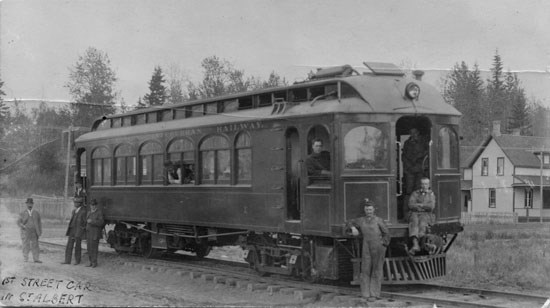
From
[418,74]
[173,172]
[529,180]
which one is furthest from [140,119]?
[529,180]

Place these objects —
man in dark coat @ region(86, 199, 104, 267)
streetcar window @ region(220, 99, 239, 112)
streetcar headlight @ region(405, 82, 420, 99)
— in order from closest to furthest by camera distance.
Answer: streetcar headlight @ region(405, 82, 420, 99) < streetcar window @ region(220, 99, 239, 112) < man in dark coat @ region(86, 199, 104, 267)

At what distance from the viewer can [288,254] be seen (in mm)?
11867

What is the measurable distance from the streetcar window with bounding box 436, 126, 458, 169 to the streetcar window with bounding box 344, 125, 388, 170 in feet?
4.09

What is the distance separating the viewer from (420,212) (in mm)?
10969

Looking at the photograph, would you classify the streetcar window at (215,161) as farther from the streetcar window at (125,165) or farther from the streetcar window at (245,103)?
the streetcar window at (125,165)

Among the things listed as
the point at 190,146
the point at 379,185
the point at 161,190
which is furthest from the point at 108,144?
the point at 379,185

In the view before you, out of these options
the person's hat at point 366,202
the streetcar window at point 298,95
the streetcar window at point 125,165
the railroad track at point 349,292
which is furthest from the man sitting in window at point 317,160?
the streetcar window at point 125,165

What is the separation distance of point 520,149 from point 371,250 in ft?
145

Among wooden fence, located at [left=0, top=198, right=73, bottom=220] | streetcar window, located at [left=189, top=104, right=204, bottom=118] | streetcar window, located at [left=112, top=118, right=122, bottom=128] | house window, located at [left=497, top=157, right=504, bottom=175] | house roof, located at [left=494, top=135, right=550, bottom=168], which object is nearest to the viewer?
streetcar window, located at [left=189, top=104, right=204, bottom=118]

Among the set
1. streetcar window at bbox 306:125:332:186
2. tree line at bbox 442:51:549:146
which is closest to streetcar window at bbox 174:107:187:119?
streetcar window at bbox 306:125:332:186

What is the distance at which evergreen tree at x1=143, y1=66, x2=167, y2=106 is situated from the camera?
27.0 m

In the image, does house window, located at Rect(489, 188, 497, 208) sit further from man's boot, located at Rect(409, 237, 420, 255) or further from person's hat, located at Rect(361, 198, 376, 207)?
person's hat, located at Rect(361, 198, 376, 207)

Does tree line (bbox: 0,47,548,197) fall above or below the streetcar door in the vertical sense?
above

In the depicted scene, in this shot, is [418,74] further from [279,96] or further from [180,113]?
[180,113]
